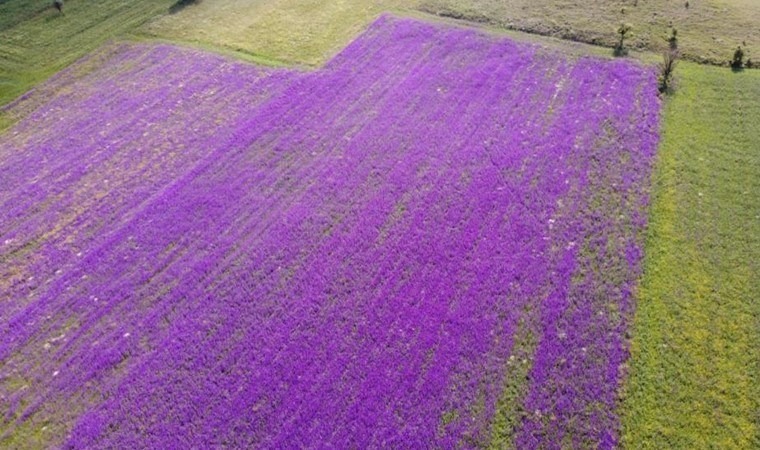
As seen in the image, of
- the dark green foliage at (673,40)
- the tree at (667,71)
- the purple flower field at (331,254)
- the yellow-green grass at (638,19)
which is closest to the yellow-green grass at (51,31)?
the purple flower field at (331,254)

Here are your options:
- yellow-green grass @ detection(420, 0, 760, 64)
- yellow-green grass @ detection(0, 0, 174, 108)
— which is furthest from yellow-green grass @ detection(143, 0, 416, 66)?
yellow-green grass @ detection(420, 0, 760, 64)

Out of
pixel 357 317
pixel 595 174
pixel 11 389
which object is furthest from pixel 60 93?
pixel 595 174

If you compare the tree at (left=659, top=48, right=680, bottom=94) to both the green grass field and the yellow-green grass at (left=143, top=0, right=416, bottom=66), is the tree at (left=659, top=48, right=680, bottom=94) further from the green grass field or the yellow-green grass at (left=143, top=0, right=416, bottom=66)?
the yellow-green grass at (left=143, top=0, right=416, bottom=66)

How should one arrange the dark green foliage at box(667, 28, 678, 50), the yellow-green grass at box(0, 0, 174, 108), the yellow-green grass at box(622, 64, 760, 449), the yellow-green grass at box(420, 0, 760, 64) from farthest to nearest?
the yellow-green grass at box(0, 0, 174, 108), the yellow-green grass at box(420, 0, 760, 64), the dark green foliage at box(667, 28, 678, 50), the yellow-green grass at box(622, 64, 760, 449)

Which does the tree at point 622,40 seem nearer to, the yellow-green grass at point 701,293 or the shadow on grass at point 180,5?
the yellow-green grass at point 701,293

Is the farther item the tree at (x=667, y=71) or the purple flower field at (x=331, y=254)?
the tree at (x=667, y=71)

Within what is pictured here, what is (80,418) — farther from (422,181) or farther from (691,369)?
(691,369)
